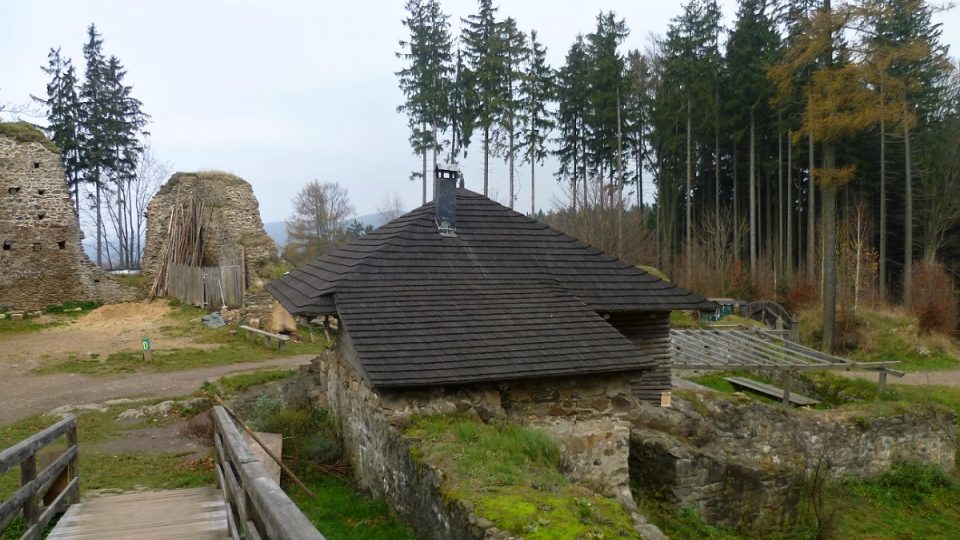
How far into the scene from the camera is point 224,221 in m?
24.1

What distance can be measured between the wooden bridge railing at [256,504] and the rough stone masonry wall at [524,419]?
1976 mm

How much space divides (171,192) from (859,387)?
2555cm

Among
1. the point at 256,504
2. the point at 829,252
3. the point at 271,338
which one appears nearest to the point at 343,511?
the point at 256,504

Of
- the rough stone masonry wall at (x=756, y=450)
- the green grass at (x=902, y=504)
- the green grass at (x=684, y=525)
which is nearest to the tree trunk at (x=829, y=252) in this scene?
the rough stone masonry wall at (x=756, y=450)

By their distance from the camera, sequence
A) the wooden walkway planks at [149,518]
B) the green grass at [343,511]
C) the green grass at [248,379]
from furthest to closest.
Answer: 1. the green grass at [248,379]
2. the green grass at [343,511]
3. the wooden walkway planks at [149,518]

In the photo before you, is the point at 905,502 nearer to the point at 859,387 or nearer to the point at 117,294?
the point at 859,387

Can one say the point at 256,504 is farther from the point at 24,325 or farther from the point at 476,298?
the point at 24,325

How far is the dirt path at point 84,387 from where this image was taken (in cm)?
1233

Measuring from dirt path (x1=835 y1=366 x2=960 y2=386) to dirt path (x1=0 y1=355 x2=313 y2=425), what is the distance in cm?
1660

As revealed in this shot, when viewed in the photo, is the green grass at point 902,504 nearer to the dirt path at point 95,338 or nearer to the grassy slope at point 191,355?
the grassy slope at point 191,355

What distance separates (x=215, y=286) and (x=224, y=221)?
331 centimetres

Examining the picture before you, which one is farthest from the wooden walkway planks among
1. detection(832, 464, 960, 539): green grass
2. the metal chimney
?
detection(832, 464, 960, 539): green grass

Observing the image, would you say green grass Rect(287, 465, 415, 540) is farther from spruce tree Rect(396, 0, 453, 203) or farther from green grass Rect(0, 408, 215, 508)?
spruce tree Rect(396, 0, 453, 203)

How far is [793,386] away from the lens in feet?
51.2
